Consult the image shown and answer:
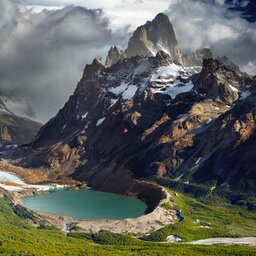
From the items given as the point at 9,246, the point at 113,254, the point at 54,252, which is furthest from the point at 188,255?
the point at 9,246

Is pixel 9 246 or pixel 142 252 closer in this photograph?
pixel 9 246

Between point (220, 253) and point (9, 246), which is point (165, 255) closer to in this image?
point (220, 253)

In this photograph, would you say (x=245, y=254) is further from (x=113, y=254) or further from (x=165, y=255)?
(x=113, y=254)

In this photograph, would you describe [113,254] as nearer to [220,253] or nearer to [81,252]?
[81,252]

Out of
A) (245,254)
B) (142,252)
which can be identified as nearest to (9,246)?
(142,252)

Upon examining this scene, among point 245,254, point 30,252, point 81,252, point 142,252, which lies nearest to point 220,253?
point 245,254

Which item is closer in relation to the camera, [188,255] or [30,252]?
[30,252]

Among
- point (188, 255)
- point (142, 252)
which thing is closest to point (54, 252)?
point (142, 252)
